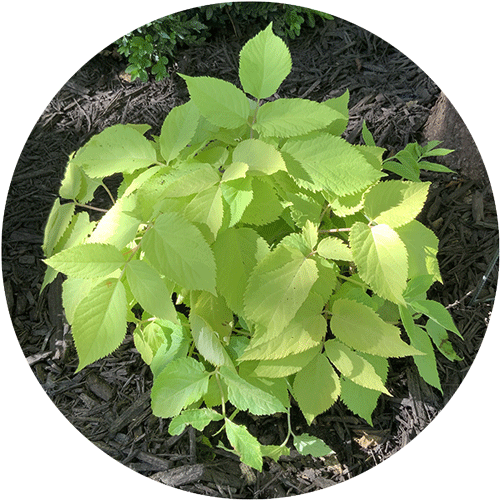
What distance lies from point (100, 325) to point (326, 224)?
0.66 metres

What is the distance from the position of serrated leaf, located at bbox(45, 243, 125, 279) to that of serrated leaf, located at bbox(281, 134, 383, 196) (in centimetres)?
42

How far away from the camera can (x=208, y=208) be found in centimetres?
92

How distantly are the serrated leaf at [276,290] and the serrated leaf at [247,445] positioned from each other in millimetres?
315

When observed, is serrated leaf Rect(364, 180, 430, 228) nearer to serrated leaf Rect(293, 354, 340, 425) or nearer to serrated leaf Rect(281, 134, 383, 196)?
serrated leaf Rect(281, 134, 383, 196)

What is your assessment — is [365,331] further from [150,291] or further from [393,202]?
[150,291]

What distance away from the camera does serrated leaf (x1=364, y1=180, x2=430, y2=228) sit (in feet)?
3.22

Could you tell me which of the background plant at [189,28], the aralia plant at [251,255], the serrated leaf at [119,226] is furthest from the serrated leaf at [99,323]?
the background plant at [189,28]

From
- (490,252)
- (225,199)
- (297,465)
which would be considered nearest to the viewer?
(225,199)

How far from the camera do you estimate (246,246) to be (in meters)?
1.01

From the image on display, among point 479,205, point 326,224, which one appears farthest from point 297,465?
point 479,205

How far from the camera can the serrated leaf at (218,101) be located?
98cm

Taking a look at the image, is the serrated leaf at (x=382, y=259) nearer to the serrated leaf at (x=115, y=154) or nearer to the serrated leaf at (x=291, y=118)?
the serrated leaf at (x=291, y=118)

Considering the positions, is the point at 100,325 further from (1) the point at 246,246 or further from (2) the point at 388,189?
(2) the point at 388,189

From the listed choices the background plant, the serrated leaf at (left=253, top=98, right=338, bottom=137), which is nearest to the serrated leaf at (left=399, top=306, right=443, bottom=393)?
the serrated leaf at (left=253, top=98, right=338, bottom=137)
